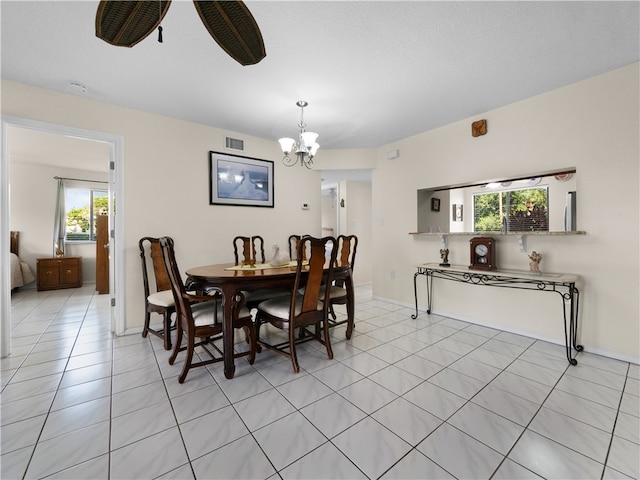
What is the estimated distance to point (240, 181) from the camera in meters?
3.85

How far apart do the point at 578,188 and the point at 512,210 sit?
597mm

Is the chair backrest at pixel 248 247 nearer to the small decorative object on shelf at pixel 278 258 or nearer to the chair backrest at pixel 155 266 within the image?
the chair backrest at pixel 155 266

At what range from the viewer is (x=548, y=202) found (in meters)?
2.86

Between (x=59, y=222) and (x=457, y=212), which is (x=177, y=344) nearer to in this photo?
(x=457, y=212)

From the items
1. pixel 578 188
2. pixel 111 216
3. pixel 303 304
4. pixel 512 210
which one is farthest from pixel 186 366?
pixel 578 188

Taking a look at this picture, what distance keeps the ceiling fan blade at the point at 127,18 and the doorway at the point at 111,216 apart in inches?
84.6

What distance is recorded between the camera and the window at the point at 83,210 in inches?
233

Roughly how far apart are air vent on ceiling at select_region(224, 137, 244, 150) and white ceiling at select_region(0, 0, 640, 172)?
0.53 m

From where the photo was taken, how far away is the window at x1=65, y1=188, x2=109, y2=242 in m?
5.93

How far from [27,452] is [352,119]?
371 centimetres

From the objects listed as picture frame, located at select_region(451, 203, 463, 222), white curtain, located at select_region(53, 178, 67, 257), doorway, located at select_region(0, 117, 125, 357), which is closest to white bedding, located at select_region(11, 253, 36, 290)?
white curtain, located at select_region(53, 178, 67, 257)

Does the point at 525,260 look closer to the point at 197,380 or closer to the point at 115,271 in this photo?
the point at 197,380

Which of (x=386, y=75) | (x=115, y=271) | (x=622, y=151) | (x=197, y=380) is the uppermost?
(x=386, y=75)

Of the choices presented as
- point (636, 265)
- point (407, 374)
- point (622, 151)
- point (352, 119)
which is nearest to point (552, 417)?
point (407, 374)
